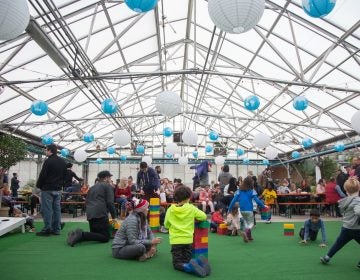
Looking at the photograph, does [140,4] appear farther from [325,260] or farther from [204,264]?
[325,260]

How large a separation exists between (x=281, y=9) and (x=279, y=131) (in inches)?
410

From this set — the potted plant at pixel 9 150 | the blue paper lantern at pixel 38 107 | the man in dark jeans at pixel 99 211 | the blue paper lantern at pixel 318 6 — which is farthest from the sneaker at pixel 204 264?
the potted plant at pixel 9 150

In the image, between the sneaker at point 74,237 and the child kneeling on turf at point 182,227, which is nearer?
the child kneeling on turf at point 182,227

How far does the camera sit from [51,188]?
18.8 ft

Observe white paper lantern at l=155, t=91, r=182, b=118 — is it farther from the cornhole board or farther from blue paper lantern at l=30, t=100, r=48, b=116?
the cornhole board

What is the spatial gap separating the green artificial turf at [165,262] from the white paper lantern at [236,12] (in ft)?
9.61

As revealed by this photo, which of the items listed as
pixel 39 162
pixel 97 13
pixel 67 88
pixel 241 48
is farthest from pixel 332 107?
pixel 39 162

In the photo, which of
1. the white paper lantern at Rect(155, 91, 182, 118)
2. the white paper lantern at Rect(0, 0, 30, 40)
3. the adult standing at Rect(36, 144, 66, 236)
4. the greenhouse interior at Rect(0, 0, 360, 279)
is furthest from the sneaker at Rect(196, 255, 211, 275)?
the white paper lantern at Rect(155, 91, 182, 118)

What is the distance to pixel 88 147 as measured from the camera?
77.2 feet

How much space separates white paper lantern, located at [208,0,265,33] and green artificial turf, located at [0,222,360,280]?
2930mm

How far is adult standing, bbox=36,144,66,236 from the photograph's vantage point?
571 centimetres

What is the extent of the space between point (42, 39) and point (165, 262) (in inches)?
222

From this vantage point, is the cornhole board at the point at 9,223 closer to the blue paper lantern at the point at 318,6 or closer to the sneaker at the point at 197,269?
the sneaker at the point at 197,269

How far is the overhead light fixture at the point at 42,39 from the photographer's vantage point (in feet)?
22.2
